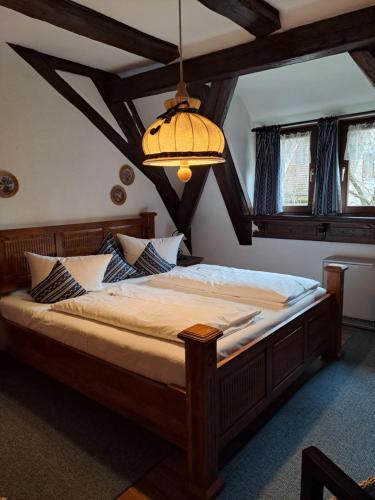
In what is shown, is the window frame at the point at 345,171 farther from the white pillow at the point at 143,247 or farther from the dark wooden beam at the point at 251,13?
the white pillow at the point at 143,247

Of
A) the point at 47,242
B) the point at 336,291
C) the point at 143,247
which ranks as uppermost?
the point at 47,242

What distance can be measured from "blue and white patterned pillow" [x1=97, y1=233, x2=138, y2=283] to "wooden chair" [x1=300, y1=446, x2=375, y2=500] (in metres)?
2.62

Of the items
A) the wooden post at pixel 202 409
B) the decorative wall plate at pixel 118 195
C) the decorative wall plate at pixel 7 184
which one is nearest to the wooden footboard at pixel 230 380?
the wooden post at pixel 202 409

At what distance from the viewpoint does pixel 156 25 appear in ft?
8.69

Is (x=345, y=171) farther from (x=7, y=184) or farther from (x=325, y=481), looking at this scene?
(x=325, y=481)

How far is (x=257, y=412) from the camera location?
222cm

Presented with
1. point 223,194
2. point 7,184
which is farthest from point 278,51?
point 7,184

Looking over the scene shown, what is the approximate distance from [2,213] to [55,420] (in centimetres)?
180

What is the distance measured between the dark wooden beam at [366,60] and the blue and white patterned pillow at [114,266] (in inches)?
103

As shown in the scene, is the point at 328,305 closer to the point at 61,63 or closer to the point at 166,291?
the point at 166,291

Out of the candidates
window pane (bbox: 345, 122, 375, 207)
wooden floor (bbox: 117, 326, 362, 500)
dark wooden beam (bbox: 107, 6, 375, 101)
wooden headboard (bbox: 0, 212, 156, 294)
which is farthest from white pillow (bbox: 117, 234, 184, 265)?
wooden floor (bbox: 117, 326, 362, 500)

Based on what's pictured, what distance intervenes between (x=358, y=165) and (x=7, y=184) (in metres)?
3.51

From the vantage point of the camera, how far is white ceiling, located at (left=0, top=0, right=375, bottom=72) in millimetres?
2361

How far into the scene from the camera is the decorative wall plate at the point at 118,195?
4.12 meters
